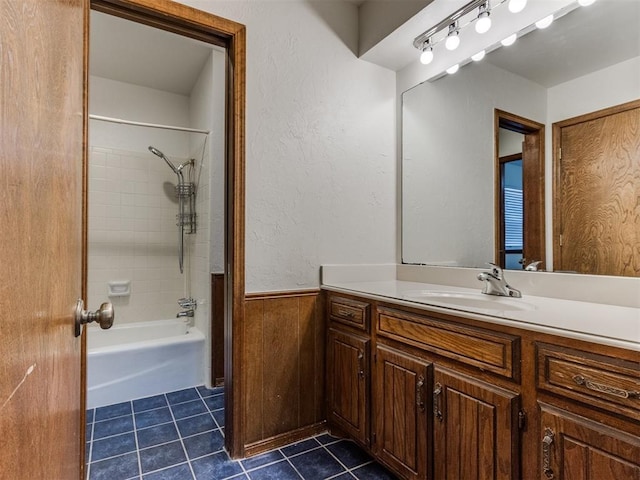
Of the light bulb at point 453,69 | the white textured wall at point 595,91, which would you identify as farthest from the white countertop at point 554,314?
the light bulb at point 453,69

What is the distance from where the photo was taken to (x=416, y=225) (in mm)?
2182

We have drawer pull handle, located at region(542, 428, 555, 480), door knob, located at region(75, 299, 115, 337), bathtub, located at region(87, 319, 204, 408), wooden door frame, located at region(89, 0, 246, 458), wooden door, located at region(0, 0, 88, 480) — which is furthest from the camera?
bathtub, located at region(87, 319, 204, 408)

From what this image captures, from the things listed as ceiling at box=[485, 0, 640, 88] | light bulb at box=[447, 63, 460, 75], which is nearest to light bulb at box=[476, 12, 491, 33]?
ceiling at box=[485, 0, 640, 88]

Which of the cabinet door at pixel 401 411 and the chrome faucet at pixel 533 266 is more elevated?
the chrome faucet at pixel 533 266

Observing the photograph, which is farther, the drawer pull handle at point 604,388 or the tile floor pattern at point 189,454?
the tile floor pattern at point 189,454

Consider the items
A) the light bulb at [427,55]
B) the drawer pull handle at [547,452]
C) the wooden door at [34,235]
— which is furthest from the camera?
the light bulb at [427,55]

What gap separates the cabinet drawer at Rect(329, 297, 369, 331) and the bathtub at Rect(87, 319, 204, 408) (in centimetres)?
129

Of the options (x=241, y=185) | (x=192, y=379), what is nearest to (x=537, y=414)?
(x=241, y=185)

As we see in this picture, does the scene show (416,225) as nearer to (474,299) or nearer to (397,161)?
(397,161)

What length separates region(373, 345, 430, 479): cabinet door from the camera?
1.33 metres

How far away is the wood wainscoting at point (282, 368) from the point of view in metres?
1.75

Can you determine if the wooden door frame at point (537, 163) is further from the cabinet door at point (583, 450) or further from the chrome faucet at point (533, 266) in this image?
the cabinet door at point (583, 450)

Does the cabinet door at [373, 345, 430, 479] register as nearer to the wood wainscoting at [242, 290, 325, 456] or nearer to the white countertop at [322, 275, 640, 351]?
the white countertop at [322, 275, 640, 351]

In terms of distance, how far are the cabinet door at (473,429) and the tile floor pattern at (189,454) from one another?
47 centimetres
